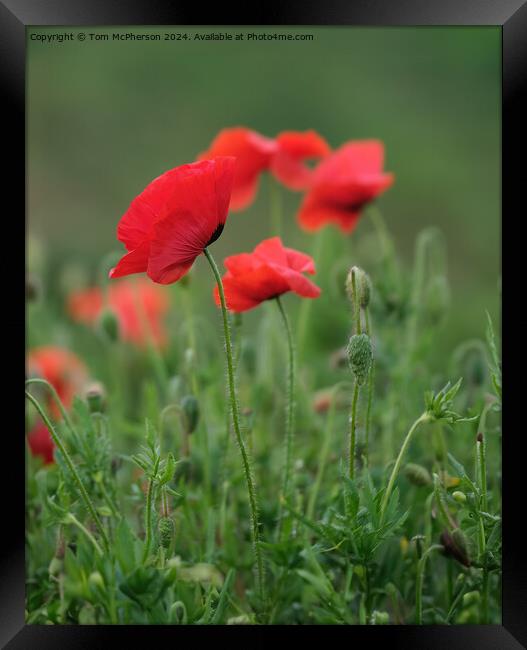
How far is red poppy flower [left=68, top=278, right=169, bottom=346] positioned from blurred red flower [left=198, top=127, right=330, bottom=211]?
0.55m

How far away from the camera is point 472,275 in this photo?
3.18m

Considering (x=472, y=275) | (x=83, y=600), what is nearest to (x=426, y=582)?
(x=83, y=600)

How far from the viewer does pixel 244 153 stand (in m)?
1.53

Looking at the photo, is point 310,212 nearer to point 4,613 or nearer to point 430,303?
point 430,303

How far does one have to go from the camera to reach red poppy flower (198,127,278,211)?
1494 mm

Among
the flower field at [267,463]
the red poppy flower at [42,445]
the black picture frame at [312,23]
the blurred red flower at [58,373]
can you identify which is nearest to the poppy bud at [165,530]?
the flower field at [267,463]

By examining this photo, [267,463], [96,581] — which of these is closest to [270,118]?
[267,463]

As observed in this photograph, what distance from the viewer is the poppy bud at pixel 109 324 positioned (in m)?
1.57

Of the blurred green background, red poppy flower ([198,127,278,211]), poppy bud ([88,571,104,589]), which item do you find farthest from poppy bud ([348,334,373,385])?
the blurred green background

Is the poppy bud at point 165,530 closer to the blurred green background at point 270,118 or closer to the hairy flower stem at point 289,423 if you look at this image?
the hairy flower stem at point 289,423

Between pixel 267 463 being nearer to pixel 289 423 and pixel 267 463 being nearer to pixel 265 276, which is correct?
pixel 289 423

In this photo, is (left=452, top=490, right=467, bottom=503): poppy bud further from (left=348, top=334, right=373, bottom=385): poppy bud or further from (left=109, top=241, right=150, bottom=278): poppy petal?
(left=109, top=241, right=150, bottom=278): poppy petal

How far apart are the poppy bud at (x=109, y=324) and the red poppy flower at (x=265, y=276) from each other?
525mm

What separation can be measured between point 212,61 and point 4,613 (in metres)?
3.25
